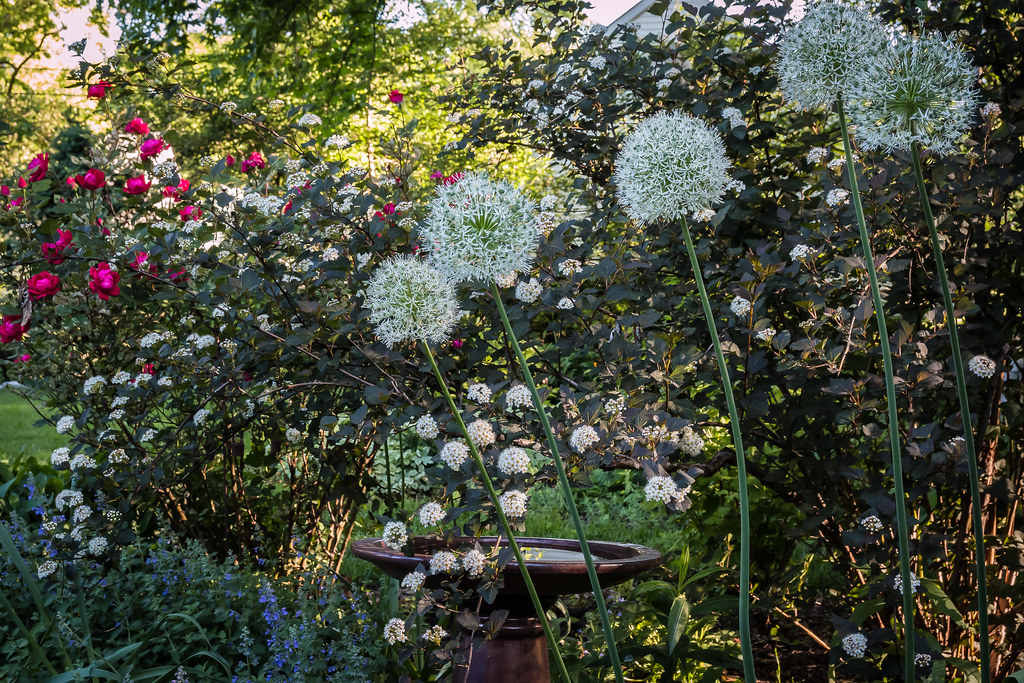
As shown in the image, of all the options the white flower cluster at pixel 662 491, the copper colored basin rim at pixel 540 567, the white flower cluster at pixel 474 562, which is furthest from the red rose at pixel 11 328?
the white flower cluster at pixel 662 491

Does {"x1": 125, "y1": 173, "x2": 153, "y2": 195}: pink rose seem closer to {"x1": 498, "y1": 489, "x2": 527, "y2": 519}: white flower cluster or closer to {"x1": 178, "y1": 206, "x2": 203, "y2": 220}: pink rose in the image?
{"x1": 178, "y1": 206, "x2": 203, "y2": 220}: pink rose

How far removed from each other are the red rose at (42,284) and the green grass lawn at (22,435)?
131 inches

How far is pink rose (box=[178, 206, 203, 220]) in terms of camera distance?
9.11 feet

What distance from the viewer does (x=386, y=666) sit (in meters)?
2.50

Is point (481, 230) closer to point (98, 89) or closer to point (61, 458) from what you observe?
point (61, 458)

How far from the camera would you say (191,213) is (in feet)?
9.48

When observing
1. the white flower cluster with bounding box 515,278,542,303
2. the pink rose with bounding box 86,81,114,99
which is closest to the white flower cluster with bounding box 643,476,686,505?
the white flower cluster with bounding box 515,278,542,303

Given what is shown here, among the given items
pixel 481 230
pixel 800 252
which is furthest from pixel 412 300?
pixel 800 252

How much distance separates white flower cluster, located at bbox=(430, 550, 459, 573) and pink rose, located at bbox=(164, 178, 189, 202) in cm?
176

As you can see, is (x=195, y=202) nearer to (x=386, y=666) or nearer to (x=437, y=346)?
(x=437, y=346)

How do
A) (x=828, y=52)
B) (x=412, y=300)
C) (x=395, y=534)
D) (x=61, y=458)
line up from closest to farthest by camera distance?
(x=828, y=52) < (x=412, y=300) < (x=395, y=534) < (x=61, y=458)

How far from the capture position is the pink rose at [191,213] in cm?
278

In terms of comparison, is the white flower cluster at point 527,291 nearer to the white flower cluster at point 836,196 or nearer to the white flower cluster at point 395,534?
the white flower cluster at point 395,534

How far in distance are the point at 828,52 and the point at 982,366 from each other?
4.37 feet
